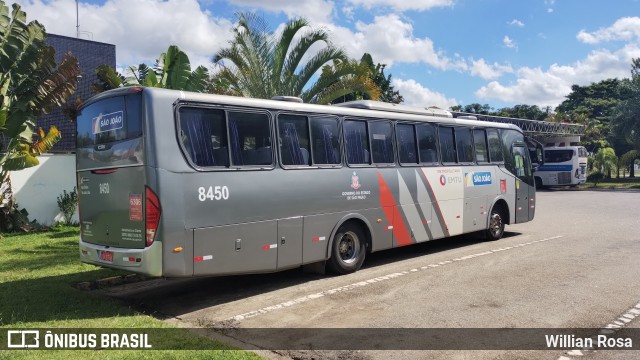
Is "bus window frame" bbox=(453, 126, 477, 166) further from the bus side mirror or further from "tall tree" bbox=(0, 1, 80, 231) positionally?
"tall tree" bbox=(0, 1, 80, 231)

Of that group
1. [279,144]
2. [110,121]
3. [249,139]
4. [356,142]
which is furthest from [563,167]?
[110,121]

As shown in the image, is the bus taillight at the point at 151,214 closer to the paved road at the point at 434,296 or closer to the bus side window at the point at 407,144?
the paved road at the point at 434,296

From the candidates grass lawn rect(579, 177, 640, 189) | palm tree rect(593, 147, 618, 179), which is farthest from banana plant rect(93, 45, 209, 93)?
palm tree rect(593, 147, 618, 179)

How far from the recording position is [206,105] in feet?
23.5

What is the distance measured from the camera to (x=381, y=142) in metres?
9.98

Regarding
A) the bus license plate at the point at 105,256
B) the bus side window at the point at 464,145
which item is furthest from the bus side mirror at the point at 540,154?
the bus license plate at the point at 105,256

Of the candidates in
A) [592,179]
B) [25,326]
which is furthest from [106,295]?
[592,179]

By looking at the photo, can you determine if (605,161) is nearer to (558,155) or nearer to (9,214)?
(558,155)

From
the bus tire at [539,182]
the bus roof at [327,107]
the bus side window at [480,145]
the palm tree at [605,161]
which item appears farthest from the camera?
the palm tree at [605,161]

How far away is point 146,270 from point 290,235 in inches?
93.6

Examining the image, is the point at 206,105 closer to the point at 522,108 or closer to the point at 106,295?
the point at 106,295

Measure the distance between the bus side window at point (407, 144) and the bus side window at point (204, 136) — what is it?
4.32 meters

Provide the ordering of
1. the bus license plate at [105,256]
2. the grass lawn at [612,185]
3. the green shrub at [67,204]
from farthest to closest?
the grass lawn at [612,185], the green shrub at [67,204], the bus license plate at [105,256]

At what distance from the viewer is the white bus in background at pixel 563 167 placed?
122ft
